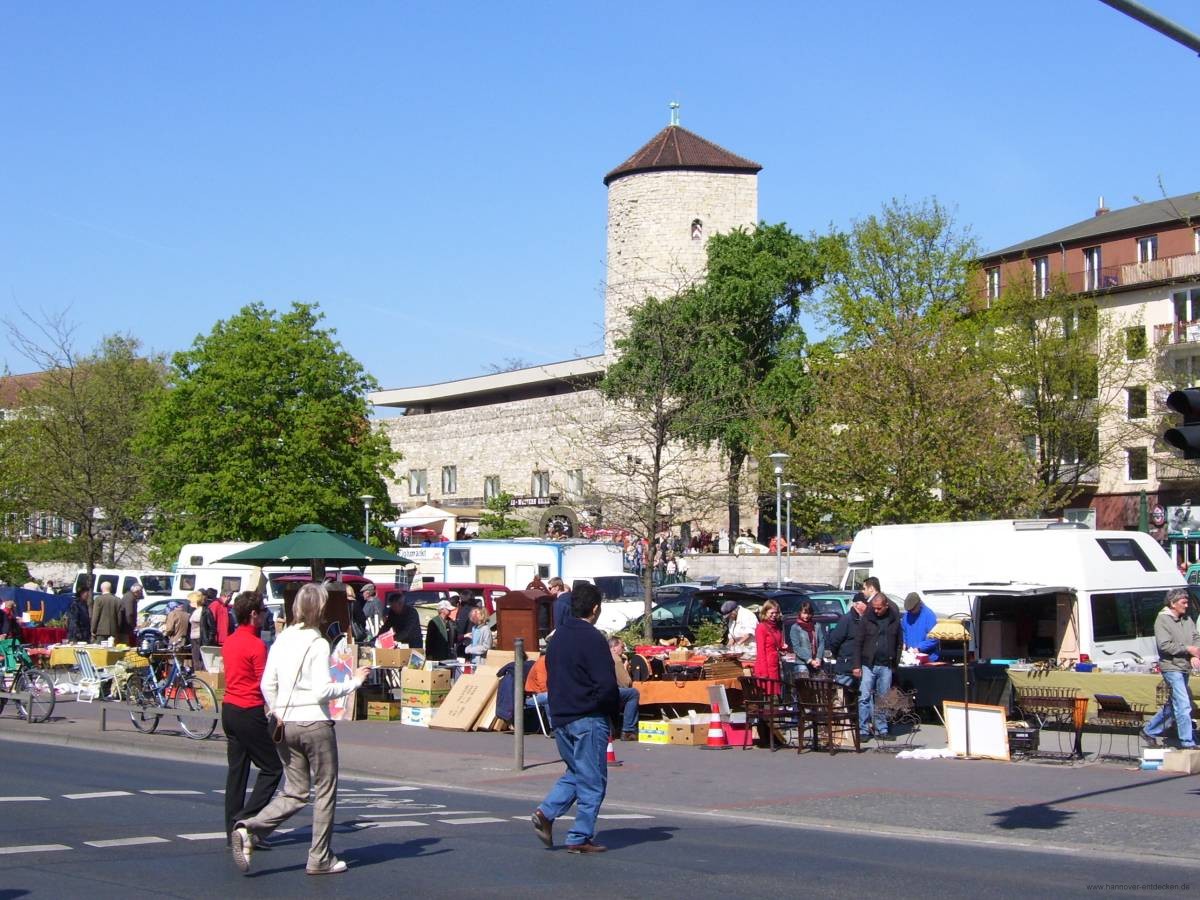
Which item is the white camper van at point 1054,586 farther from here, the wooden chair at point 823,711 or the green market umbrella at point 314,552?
the green market umbrella at point 314,552

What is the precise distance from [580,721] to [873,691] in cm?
805

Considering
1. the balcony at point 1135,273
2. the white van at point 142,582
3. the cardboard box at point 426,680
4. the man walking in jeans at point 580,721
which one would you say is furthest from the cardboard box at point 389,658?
the balcony at point 1135,273

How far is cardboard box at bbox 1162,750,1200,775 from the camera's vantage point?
46.0 ft

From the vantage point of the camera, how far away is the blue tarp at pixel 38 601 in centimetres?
3862

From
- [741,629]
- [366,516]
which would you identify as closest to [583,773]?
[741,629]

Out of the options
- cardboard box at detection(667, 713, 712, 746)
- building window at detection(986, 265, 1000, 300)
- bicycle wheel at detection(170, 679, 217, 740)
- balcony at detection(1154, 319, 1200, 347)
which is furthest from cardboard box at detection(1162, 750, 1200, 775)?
building window at detection(986, 265, 1000, 300)

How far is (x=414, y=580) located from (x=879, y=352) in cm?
1493

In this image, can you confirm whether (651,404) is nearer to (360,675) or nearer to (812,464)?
(812,464)

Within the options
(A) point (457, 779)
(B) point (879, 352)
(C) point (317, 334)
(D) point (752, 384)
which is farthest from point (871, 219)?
(A) point (457, 779)

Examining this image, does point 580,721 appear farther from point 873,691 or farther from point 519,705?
point 873,691

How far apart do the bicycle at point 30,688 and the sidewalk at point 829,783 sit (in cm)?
67

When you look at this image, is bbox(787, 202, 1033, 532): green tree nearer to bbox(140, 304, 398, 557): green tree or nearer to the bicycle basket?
bbox(140, 304, 398, 557): green tree

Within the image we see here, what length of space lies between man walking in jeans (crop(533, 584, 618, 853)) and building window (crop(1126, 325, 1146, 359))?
2058 inches

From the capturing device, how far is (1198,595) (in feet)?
77.2
